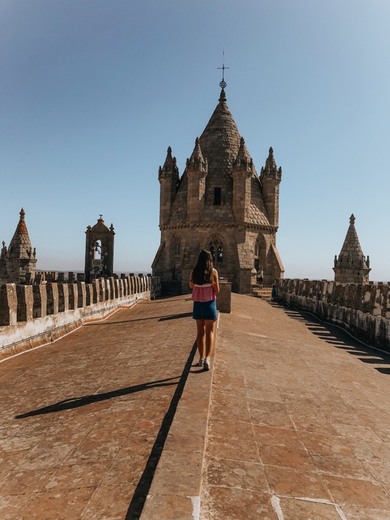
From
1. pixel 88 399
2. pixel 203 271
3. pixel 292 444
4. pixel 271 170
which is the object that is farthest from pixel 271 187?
pixel 292 444

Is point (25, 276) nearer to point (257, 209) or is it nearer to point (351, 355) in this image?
point (257, 209)

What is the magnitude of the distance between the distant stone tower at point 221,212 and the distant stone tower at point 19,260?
32.7 feet

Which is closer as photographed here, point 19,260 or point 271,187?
point 19,260

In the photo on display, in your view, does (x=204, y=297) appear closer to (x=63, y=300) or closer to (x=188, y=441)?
(x=188, y=441)

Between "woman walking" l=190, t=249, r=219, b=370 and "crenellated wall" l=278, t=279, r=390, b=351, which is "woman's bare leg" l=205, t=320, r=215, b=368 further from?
"crenellated wall" l=278, t=279, r=390, b=351

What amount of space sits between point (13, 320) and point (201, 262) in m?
5.27

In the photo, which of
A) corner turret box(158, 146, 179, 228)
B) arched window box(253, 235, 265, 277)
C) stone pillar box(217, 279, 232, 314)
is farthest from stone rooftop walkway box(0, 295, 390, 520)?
corner turret box(158, 146, 179, 228)

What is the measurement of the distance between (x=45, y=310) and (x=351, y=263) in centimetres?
2885

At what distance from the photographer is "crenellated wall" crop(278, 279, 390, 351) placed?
14.4 metres

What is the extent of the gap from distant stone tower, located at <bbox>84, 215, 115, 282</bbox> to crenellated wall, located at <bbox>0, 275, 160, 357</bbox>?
18567 millimetres

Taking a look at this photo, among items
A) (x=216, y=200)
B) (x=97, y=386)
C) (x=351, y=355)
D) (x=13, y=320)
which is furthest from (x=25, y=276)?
(x=97, y=386)

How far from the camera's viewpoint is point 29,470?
339 centimetres

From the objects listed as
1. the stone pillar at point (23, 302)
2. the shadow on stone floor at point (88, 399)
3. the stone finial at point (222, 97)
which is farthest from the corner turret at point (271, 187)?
the shadow on stone floor at point (88, 399)

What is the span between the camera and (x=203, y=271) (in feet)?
20.0
